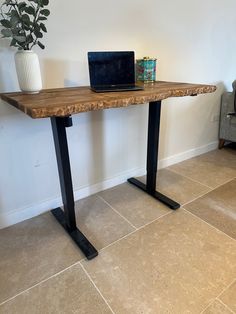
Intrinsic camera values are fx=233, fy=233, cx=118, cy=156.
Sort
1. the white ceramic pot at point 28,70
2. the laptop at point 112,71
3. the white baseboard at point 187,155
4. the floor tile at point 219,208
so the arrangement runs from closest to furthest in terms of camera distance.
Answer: the white ceramic pot at point 28,70
the laptop at point 112,71
the floor tile at point 219,208
the white baseboard at point 187,155

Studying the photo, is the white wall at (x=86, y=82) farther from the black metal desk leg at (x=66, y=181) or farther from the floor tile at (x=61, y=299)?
the floor tile at (x=61, y=299)

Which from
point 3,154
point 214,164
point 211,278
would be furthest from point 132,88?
point 214,164

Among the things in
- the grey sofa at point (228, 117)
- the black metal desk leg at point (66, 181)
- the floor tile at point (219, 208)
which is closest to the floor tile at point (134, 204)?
the floor tile at point (219, 208)

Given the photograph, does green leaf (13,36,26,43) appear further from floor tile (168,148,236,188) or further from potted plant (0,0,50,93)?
floor tile (168,148,236,188)

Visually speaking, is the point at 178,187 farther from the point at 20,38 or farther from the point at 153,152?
the point at 20,38

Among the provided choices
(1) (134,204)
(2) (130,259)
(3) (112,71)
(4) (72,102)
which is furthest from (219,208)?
(4) (72,102)

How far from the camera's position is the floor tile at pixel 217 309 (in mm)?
1078

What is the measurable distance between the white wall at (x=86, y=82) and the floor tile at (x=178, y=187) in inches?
9.2

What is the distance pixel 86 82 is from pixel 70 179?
0.76 m

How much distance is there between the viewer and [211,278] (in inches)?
49.1

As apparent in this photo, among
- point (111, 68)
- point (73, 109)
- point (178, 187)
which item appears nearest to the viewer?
point (73, 109)

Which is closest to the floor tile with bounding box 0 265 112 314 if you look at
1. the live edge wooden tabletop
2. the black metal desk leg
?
the black metal desk leg

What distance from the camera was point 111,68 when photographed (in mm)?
1587

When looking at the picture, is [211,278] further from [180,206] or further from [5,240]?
[5,240]
